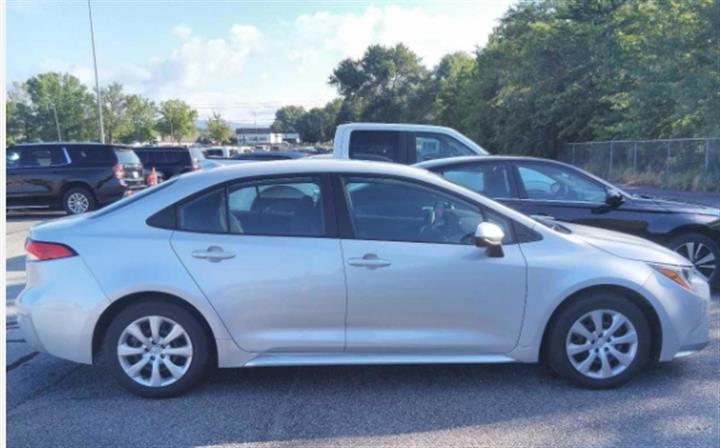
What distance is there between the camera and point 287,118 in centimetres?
15288

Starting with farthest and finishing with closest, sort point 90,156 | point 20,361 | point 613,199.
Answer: point 90,156 < point 613,199 < point 20,361

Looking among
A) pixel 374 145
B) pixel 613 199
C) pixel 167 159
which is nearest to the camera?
pixel 613 199

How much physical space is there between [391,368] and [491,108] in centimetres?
3866

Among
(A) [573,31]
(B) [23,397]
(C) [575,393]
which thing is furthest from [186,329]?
(A) [573,31]

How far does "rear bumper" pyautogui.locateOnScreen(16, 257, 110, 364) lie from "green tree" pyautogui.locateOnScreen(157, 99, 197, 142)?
82.3m

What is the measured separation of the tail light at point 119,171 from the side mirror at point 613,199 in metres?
11.7

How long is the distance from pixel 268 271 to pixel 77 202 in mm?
11931

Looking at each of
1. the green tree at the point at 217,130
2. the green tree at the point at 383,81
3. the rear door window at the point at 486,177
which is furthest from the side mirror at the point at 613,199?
the green tree at the point at 217,130

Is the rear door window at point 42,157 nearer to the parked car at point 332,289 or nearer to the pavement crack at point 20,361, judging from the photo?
the pavement crack at point 20,361

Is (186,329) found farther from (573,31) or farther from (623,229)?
(573,31)

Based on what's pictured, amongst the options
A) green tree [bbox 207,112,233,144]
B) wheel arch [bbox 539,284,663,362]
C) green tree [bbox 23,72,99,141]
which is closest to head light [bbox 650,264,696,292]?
wheel arch [bbox 539,284,663,362]

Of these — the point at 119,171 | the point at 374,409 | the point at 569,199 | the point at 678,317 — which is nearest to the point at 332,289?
the point at 374,409

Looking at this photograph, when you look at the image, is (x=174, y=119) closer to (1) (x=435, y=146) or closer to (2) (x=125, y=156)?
(2) (x=125, y=156)

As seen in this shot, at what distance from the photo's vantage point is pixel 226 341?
152 inches
